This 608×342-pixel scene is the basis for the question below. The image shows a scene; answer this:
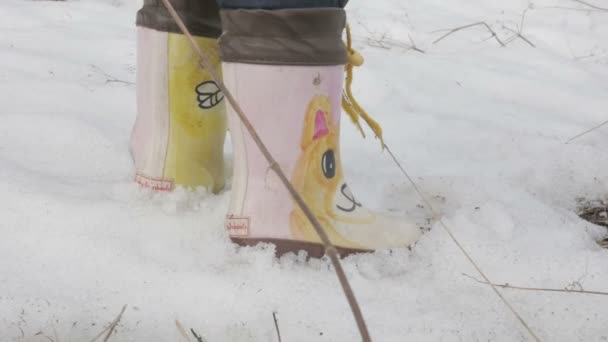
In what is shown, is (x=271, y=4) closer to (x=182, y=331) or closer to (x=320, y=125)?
(x=320, y=125)

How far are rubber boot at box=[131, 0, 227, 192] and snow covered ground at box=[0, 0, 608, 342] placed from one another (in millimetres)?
45

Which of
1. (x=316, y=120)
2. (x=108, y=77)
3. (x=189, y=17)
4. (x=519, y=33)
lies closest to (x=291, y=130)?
(x=316, y=120)

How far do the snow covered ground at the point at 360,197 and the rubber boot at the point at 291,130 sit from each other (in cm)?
4

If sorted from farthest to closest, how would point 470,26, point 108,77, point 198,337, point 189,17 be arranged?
point 470,26 < point 108,77 < point 189,17 < point 198,337

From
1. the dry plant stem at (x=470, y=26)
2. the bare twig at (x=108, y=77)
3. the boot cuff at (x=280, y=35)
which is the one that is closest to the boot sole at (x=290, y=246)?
the boot cuff at (x=280, y=35)

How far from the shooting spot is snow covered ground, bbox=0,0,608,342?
30.9 inches

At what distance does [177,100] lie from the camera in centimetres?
107

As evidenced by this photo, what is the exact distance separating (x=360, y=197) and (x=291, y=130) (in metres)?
0.30

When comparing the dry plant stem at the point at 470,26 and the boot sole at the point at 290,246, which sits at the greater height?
the dry plant stem at the point at 470,26

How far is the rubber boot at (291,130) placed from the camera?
0.88m

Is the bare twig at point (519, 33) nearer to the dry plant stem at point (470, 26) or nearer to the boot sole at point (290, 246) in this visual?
the dry plant stem at point (470, 26)

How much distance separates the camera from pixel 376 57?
1.97 metres

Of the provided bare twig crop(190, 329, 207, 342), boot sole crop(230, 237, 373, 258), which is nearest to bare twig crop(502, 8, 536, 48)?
boot sole crop(230, 237, 373, 258)

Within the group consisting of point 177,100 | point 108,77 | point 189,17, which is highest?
point 189,17
